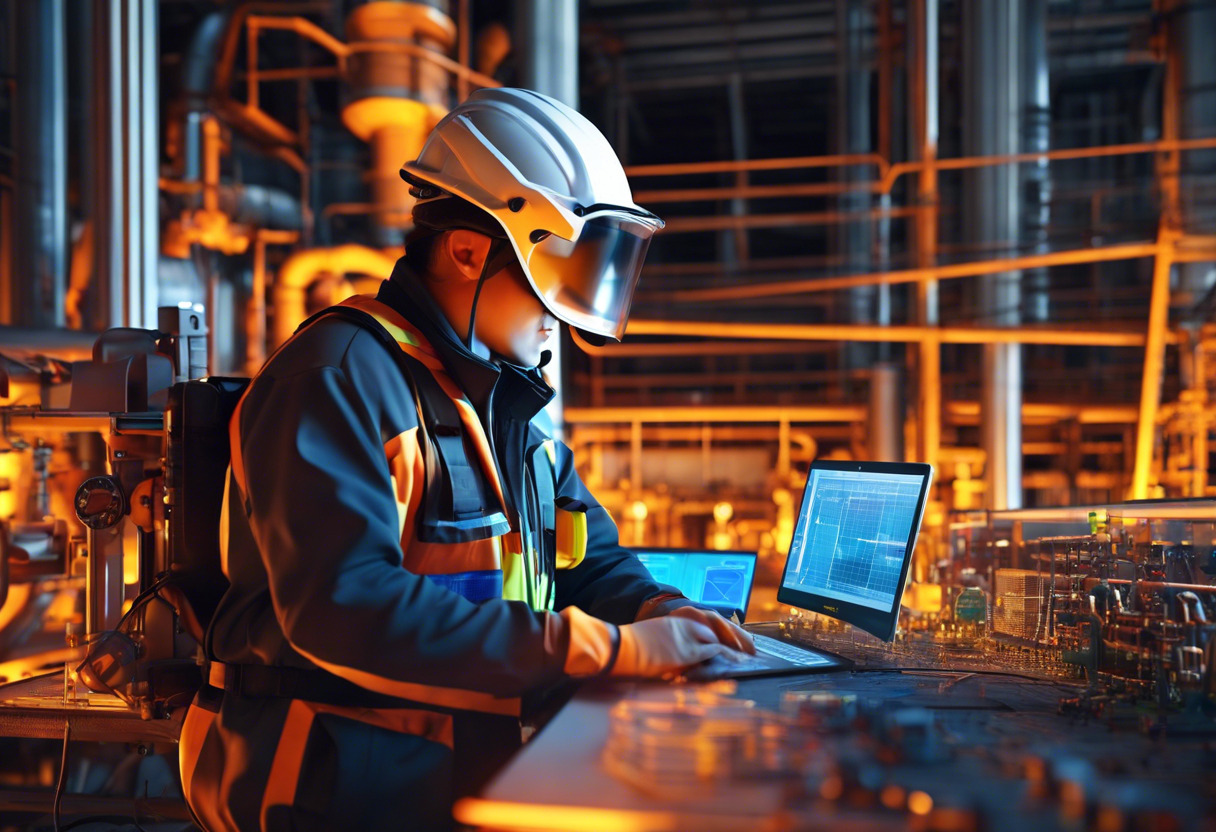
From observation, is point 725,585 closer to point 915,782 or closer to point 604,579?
point 604,579

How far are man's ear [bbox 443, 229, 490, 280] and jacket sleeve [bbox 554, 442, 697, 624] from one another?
0.42 metres

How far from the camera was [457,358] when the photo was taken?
4.42 feet

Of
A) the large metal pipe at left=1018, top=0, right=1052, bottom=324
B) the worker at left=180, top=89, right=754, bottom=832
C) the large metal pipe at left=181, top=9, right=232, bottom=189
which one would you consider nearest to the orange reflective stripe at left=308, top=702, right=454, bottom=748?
the worker at left=180, top=89, right=754, bottom=832

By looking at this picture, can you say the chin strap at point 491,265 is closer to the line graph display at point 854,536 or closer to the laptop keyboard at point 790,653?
the laptop keyboard at point 790,653

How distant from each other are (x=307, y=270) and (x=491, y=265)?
148 inches

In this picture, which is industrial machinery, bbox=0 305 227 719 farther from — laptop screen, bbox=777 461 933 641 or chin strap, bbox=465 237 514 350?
laptop screen, bbox=777 461 933 641

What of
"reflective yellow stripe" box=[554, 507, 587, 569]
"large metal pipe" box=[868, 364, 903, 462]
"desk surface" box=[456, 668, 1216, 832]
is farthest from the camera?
"large metal pipe" box=[868, 364, 903, 462]

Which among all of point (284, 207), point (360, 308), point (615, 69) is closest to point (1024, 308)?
point (615, 69)

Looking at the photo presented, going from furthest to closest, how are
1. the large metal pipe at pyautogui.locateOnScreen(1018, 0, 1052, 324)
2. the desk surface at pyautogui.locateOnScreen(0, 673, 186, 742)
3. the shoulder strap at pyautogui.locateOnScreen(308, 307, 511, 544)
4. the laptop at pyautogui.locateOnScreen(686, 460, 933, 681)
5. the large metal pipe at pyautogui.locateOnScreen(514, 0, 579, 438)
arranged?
the large metal pipe at pyautogui.locateOnScreen(1018, 0, 1052, 324) < the large metal pipe at pyautogui.locateOnScreen(514, 0, 579, 438) < the desk surface at pyautogui.locateOnScreen(0, 673, 186, 742) < the laptop at pyautogui.locateOnScreen(686, 460, 933, 681) < the shoulder strap at pyautogui.locateOnScreen(308, 307, 511, 544)

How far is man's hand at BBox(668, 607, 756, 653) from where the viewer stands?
4.08 ft

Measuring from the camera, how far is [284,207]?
552 centimetres

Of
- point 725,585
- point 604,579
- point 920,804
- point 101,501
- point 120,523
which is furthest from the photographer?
point 725,585

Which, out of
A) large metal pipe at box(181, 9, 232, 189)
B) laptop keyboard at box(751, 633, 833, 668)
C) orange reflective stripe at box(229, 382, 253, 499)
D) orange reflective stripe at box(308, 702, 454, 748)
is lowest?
orange reflective stripe at box(308, 702, 454, 748)

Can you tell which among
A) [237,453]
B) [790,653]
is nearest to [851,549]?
[790,653]
